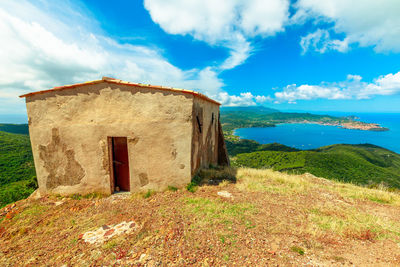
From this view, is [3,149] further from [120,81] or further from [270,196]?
[270,196]

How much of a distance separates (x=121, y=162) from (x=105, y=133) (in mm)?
1264

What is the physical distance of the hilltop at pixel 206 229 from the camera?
3203 mm

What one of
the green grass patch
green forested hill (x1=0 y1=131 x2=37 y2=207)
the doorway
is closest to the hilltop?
the green grass patch

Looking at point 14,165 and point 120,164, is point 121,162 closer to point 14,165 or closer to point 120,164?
point 120,164

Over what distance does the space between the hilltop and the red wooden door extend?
2.04 ft

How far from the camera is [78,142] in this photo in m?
5.69

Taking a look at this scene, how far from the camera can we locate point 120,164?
6207mm

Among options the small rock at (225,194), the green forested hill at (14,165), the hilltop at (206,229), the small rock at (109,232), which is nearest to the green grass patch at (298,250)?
the hilltop at (206,229)

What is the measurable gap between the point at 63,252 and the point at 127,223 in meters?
1.30

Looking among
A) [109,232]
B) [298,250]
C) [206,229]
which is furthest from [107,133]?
[298,250]

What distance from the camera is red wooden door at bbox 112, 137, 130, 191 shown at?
20.2 feet

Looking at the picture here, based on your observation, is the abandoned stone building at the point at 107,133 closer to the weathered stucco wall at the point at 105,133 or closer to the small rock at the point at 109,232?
the weathered stucco wall at the point at 105,133

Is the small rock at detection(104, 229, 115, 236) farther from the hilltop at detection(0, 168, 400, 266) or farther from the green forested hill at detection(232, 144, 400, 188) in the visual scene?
the green forested hill at detection(232, 144, 400, 188)

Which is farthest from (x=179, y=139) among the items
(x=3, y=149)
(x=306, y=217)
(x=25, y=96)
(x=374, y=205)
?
(x=3, y=149)
